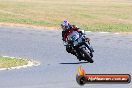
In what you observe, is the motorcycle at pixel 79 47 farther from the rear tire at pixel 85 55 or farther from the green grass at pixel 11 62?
the green grass at pixel 11 62

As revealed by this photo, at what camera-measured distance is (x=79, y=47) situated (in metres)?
9.05

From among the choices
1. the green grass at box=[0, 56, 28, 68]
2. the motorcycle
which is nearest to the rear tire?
the motorcycle

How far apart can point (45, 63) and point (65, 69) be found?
1081 millimetres

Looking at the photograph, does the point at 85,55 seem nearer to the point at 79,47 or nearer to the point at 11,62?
the point at 79,47

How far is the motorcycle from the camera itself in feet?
29.1

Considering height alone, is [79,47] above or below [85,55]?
above

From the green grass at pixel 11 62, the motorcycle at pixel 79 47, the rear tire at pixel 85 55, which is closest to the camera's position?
the motorcycle at pixel 79 47

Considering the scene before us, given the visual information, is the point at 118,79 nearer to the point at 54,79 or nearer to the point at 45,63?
the point at 54,79

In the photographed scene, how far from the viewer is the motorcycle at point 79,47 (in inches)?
350

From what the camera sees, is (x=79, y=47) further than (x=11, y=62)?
No

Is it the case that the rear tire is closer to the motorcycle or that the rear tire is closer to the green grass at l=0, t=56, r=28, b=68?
the motorcycle

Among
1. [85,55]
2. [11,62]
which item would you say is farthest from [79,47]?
[11,62]

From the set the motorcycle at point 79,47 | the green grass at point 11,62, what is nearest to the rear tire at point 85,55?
the motorcycle at point 79,47

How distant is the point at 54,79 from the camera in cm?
1927
